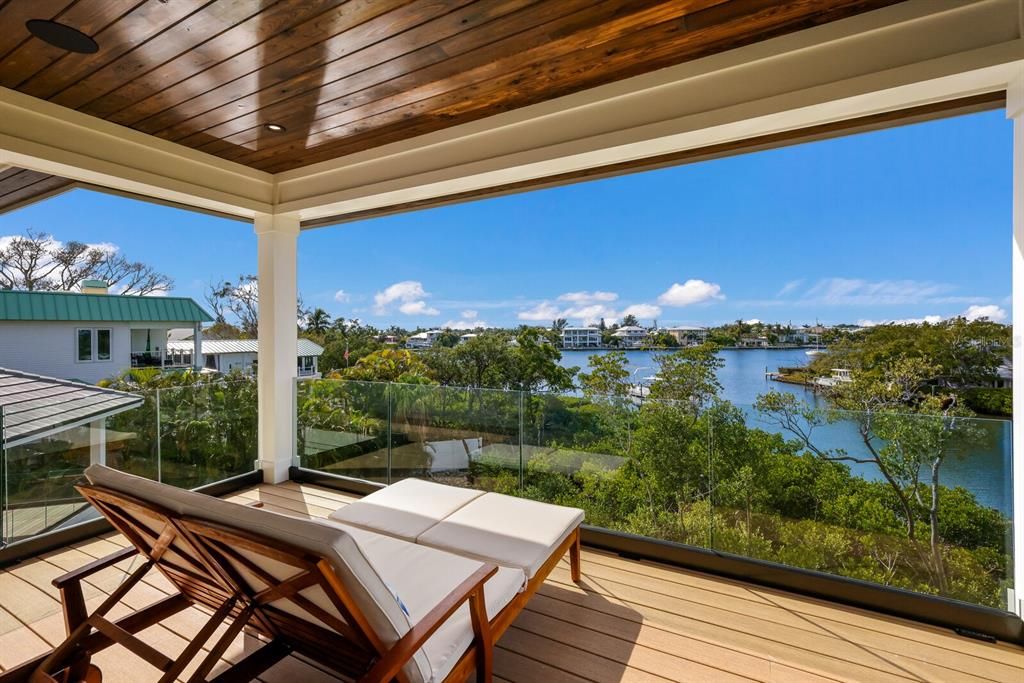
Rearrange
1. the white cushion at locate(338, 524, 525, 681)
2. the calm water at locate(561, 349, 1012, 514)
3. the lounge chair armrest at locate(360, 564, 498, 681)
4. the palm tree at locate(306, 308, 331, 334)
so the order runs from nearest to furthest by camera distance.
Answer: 1. the lounge chair armrest at locate(360, 564, 498, 681)
2. the white cushion at locate(338, 524, 525, 681)
3. the calm water at locate(561, 349, 1012, 514)
4. the palm tree at locate(306, 308, 331, 334)

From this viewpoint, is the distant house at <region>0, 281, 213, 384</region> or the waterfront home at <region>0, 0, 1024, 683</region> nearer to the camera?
the waterfront home at <region>0, 0, 1024, 683</region>

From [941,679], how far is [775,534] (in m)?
0.90

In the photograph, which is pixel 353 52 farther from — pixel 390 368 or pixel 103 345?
pixel 390 368

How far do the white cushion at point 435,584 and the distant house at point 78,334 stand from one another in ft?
11.8

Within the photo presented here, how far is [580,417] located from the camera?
3.51m

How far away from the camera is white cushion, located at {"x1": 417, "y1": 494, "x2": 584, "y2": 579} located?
225 centimetres

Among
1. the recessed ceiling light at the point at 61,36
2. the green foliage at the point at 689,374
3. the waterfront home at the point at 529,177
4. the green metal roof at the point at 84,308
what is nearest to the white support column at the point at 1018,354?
the waterfront home at the point at 529,177

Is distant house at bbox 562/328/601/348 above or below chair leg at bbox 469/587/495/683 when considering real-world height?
above

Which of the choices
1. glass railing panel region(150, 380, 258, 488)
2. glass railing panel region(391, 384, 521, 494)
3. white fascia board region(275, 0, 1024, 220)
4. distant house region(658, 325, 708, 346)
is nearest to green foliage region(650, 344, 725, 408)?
distant house region(658, 325, 708, 346)

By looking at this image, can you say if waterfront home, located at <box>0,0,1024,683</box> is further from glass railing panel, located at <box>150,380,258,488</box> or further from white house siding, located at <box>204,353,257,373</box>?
white house siding, located at <box>204,353,257,373</box>

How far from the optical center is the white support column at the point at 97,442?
136 inches

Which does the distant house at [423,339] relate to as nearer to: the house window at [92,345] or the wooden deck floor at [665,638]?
the house window at [92,345]

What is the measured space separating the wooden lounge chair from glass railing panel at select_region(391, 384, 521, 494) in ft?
5.84

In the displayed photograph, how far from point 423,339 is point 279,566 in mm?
4807
